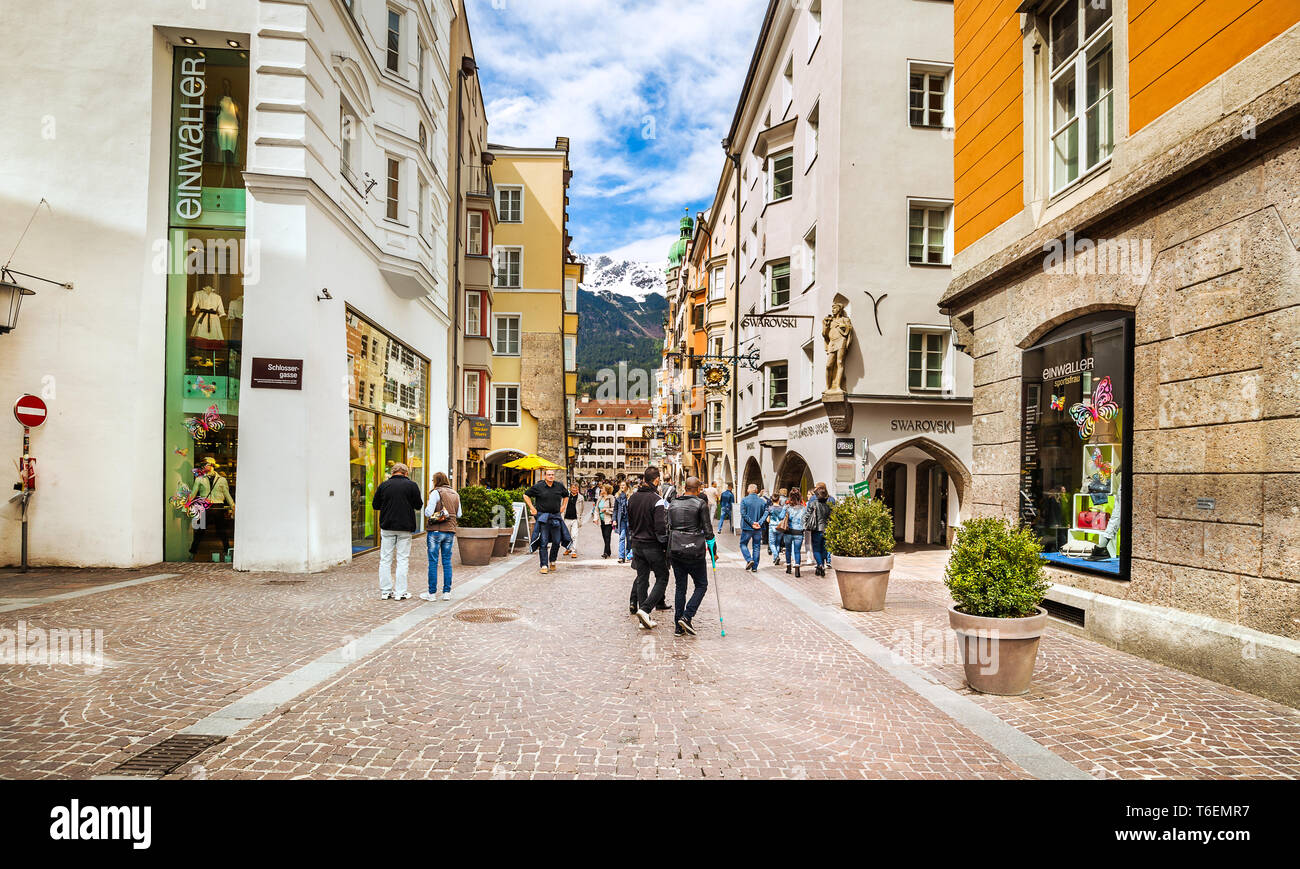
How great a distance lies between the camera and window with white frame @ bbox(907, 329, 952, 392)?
2056cm

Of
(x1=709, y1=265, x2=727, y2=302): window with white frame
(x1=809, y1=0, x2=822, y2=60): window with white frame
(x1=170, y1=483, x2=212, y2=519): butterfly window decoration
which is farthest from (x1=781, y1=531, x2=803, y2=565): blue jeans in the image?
(x1=709, y1=265, x2=727, y2=302): window with white frame

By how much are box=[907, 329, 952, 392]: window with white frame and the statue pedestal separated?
2.10 metres

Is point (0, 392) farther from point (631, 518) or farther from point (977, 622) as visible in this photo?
point (977, 622)

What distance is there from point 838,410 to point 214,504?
14.5 metres

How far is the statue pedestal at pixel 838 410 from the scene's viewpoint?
19.8 metres

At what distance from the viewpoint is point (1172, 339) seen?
7395 millimetres

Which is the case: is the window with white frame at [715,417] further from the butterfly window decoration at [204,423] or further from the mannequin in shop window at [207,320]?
the butterfly window decoration at [204,423]

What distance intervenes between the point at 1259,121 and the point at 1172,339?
204 cm

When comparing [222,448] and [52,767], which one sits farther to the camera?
[222,448]

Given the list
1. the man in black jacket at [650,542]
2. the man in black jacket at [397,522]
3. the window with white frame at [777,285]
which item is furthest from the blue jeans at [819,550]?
the window with white frame at [777,285]

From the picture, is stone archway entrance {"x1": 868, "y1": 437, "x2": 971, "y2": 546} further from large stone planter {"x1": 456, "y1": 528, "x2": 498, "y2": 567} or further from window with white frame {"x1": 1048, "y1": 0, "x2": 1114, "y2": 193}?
window with white frame {"x1": 1048, "y1": 0, "x2": 1114, "y2": 193}

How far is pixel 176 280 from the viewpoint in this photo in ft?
42.5
